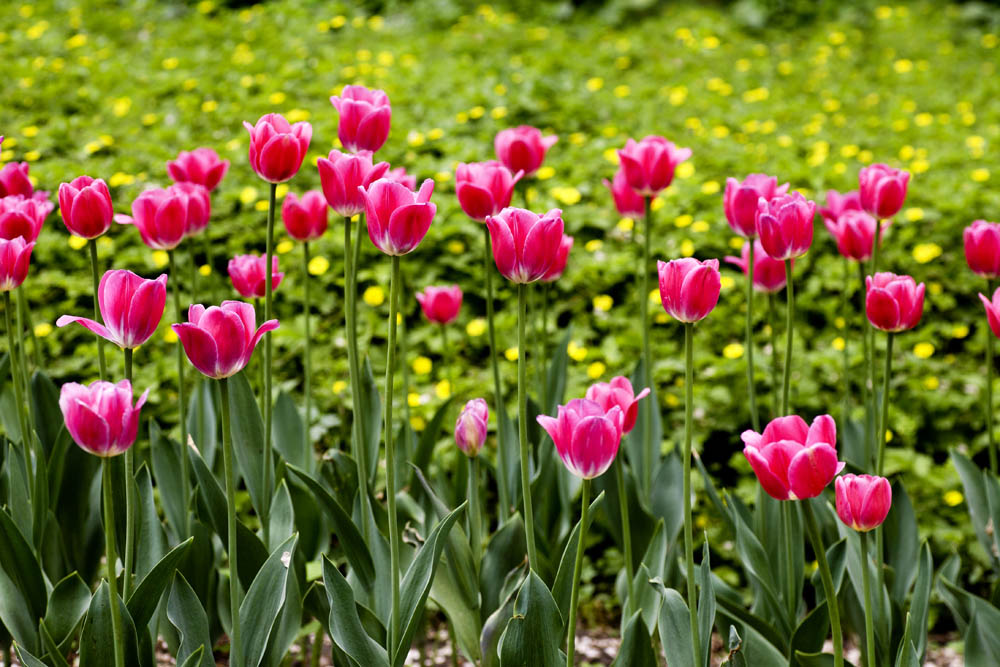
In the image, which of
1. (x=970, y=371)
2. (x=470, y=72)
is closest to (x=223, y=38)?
(x=470, y=72)

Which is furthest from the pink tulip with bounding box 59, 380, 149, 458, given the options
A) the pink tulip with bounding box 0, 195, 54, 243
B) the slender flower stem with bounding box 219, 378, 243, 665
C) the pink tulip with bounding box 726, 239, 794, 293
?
the pink tulip with bounding box 726, 239, 794, 293

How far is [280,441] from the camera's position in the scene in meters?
1.92

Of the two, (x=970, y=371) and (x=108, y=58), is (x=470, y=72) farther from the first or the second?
(x=970, y=371)

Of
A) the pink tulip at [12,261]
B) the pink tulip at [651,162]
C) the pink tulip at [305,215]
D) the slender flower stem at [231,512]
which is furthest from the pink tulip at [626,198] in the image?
the pink tulip at [12,261]

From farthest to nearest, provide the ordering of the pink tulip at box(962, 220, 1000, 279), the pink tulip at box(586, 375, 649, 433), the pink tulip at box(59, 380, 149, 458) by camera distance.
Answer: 1. the pink tulip at box(962, 220, 1000, 279)
2. the pink tulip at box(586, 375, 649, 433)
3. the pink tulip at box(59, 380, 149, 458)

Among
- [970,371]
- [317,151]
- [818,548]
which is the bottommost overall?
[970,371]

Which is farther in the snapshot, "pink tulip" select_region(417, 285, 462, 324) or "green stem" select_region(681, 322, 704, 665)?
"pink tulip" select_region(417, 285, 462, 324)

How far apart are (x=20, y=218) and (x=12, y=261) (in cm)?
13

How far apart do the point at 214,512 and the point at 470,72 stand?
353 centimetres

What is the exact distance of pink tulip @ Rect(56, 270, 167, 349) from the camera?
1122mm

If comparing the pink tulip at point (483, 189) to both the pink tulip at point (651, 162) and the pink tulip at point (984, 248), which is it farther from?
the pink tulip at point (984, 248)

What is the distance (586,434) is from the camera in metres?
1.12

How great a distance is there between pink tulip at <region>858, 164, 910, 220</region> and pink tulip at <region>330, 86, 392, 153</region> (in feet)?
2.66

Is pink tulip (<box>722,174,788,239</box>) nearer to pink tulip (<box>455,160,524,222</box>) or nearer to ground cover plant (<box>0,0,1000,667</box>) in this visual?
ground cover plant (<box>0,0,1000,667</box>)
